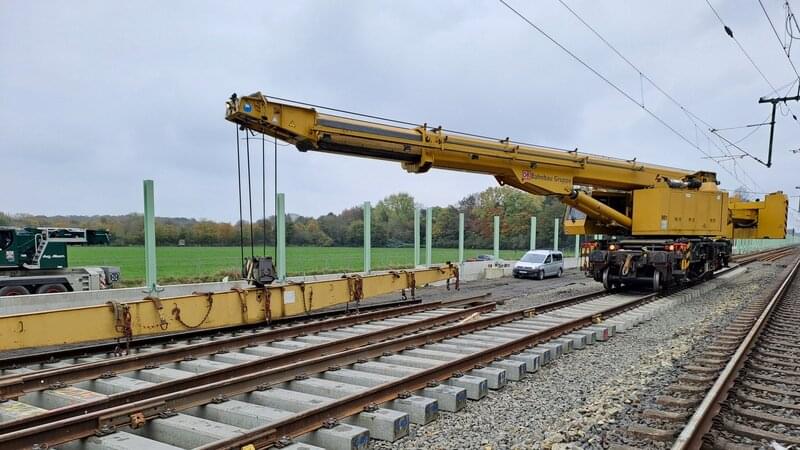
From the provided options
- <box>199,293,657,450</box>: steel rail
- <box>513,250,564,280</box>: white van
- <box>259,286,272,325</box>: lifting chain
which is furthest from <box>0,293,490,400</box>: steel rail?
<box>513,250,564,280</box>: white van

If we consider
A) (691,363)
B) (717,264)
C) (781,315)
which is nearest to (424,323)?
(691,363)

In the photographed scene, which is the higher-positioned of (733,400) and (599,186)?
(599,186)

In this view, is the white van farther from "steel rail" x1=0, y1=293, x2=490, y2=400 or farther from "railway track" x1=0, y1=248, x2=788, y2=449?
"steel rail" x1=0, y1=293, x2=490, y2=400

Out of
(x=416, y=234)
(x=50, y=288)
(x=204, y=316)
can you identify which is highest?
(x=416, y=234)

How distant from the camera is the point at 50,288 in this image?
14.0m

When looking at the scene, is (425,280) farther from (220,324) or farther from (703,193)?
(703,193)

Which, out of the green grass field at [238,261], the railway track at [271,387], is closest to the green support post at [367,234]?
the green grass field at [238,261]

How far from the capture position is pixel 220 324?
8750 mm

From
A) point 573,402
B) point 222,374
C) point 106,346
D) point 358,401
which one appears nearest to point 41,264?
point 106,346

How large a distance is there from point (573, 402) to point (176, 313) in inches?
239

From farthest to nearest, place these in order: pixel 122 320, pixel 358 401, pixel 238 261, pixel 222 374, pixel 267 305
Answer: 1. pixel 238 261
2. pixel 267 305
3. pixel 122 320
4. pixel 222 374
5. pixel 358 401

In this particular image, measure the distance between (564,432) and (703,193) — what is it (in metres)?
13.7

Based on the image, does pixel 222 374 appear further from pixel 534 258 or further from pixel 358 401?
pixel 534 258

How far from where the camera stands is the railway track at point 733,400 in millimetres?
4418
